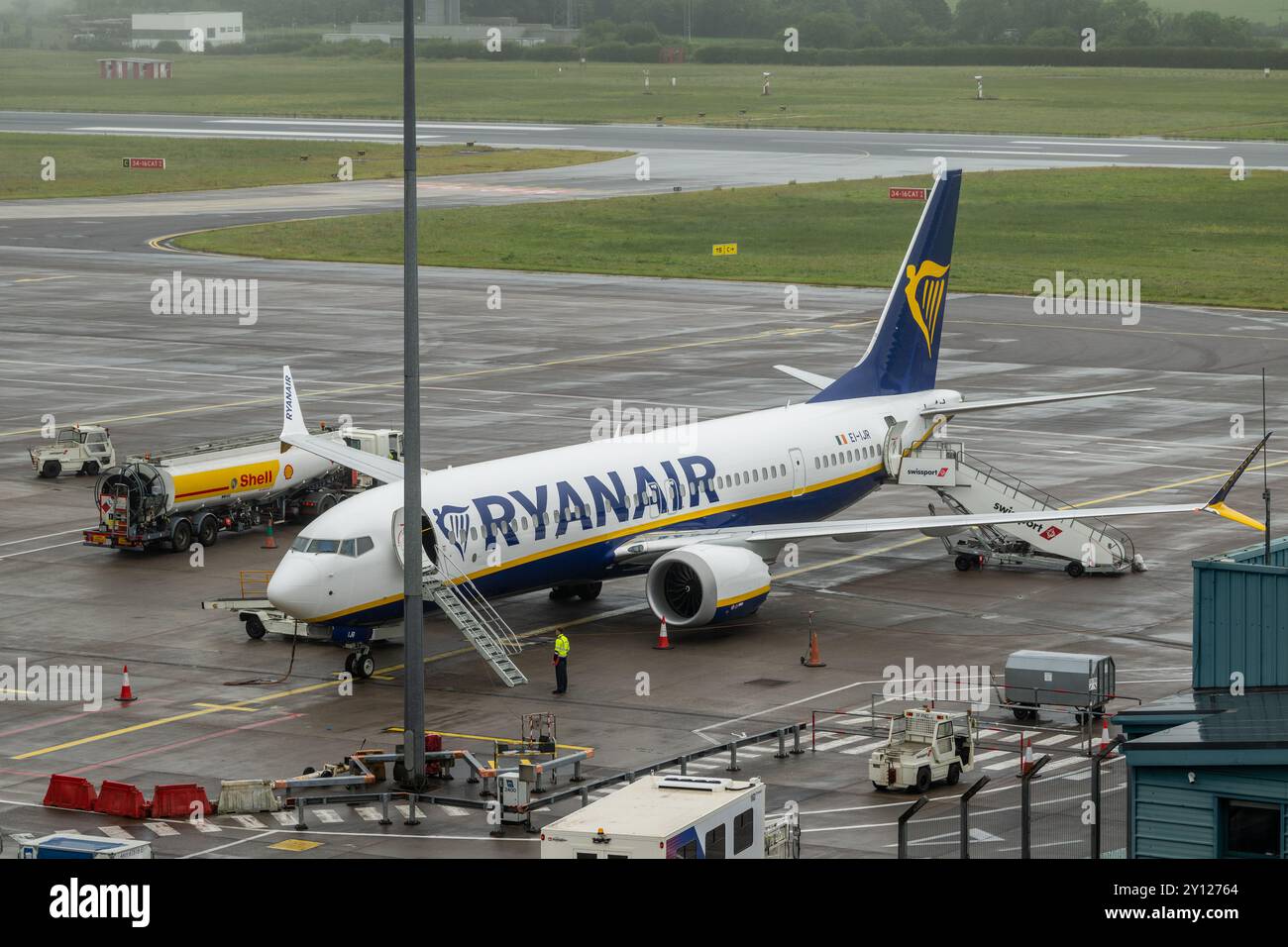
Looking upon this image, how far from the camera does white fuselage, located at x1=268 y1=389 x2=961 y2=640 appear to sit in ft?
147

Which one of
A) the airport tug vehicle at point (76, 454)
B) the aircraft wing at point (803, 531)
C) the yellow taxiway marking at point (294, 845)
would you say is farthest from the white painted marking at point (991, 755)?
the airport tug vehicle at point (76, 454)

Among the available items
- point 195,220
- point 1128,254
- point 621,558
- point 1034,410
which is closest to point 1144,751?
point 621,558

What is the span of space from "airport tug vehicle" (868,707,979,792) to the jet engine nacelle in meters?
10.3

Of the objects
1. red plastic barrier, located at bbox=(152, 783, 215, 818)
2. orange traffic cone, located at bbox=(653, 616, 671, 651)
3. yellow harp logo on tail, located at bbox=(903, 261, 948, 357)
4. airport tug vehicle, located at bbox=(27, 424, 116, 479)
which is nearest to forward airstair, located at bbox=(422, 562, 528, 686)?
orange traffic cone, located at bbox=(653, 616, 671, 651)

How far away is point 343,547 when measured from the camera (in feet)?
147

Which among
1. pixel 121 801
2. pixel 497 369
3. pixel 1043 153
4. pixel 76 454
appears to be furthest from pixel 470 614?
pixel 1043 153

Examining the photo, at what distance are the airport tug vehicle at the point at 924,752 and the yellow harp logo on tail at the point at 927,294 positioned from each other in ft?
82.5

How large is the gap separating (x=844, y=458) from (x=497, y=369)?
3859cm

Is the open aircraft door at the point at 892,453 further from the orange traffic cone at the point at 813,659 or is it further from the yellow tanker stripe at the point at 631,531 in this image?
the orange traffic cone at the point at 813,659

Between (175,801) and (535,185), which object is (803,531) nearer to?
(175,801)

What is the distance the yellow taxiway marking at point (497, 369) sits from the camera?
8125 centimetres

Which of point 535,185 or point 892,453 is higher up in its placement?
point 535,185
